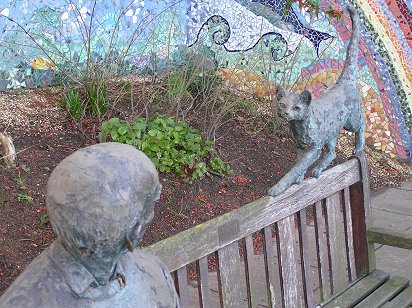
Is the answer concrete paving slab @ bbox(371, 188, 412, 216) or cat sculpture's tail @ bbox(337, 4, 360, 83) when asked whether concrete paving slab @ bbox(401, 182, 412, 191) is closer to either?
concrete paving slab @ bbox(371, 188, 412, 216)

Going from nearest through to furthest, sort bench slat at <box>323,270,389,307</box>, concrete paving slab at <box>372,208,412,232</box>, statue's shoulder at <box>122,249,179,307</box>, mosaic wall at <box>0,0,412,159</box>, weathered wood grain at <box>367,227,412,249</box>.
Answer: statue's shoulder at <box>122,249,179,307</box> → bench slat at <box>323,270,389,307</box> → weathered wood grain at <box>367,227,412,249</box> → concrete paving slab at <box>372,208,412,232</box> → mosaic wall at <box>0,0,412,159</box>

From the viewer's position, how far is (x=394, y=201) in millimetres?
6066

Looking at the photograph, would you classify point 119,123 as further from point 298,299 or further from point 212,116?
point 298,299

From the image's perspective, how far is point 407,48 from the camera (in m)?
7.24

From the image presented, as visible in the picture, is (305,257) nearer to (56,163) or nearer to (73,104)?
(56,163)

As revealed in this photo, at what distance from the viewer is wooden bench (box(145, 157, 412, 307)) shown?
8.10ft

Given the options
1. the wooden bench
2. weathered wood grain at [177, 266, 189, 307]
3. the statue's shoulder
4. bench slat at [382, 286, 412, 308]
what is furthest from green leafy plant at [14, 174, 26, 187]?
the statue's shoulder

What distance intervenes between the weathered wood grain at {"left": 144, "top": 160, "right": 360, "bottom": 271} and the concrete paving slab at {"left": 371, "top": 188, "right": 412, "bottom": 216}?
2.63 metres

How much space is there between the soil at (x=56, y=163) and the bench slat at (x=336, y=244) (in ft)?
4.68

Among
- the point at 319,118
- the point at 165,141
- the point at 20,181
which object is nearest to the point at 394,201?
the point at 165,141

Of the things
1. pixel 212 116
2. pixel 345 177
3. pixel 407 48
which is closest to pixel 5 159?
pixel 212 116

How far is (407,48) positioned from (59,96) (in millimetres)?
4019

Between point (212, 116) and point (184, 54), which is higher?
point (184, 54)

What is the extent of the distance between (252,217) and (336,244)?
2.64 ft
